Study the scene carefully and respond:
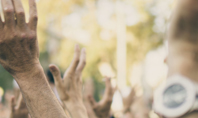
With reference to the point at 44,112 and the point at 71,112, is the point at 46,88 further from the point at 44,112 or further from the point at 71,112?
the point at 71,112

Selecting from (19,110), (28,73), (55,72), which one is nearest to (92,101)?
(19,110)

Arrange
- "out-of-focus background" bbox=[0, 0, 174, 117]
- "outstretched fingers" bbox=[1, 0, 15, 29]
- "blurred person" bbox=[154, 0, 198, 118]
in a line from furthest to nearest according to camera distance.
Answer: "out-of-focus background" bbox=[0, 0, 174, 117]
"outstretched fingers" bbox=[1, 0, 15, 29]
"blurred person" bbox=[154, 0, 198, 118]

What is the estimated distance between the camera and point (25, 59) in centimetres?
129

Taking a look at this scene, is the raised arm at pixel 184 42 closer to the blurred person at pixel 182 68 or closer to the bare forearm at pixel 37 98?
the blurred person at pixel 182 68

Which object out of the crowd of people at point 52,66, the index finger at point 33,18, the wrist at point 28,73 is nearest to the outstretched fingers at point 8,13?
the crowd of people at point 52,66

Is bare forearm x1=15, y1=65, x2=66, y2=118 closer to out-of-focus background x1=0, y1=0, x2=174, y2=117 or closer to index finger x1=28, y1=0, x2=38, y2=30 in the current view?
index finger x1=28, y1=0, x2=38, y2=30

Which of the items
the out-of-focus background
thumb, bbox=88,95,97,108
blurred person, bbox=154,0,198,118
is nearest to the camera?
blurred person, bbox=154,0,198,118

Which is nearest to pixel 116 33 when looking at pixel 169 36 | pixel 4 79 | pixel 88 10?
pixel 88 10

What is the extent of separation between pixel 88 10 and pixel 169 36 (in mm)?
15000

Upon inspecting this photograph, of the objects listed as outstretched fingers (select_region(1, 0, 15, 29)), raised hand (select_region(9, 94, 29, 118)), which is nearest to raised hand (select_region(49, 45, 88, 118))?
raised hand (select_region(9, 94, 29, 118))

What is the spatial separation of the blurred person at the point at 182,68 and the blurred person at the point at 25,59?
59 cm

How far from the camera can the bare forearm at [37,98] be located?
125 centimetres

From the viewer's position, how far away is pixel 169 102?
80 centimetres

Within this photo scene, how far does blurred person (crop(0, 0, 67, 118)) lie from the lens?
1208 millimetres
